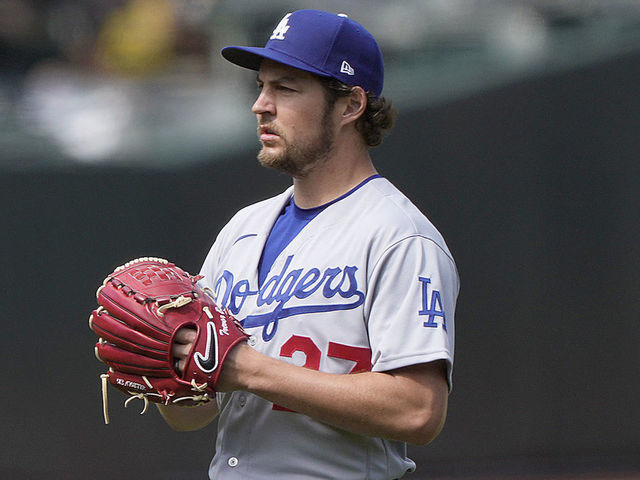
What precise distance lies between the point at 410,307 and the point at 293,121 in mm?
593

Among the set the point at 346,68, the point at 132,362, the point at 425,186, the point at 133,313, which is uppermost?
the point at 346,68

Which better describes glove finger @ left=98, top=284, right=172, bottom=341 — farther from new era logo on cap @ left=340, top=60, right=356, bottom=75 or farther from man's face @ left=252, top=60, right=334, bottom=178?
new era logo on cap @ left=340, top=60, right=356, bottom=75

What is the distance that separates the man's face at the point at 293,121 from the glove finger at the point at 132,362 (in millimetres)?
596

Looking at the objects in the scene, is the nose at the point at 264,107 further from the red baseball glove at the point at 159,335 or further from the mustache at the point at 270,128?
the red baseball glove at the point at 159,335

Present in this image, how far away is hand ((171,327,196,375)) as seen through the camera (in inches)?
77.7

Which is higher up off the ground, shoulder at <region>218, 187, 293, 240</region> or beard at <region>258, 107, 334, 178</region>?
beard at <region>258, 107, 334, 178</region>

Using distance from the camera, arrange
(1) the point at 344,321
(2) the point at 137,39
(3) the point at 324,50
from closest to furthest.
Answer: (1) the point at 344,321
(3) the point at 324,50
(2) the point at 137,39

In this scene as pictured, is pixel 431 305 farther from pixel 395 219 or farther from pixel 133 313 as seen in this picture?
pixel 133 313

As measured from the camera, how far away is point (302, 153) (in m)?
2.27

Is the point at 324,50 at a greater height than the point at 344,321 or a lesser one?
greater

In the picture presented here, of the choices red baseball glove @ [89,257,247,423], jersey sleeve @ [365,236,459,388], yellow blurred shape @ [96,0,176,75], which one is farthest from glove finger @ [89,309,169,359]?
yellow blurred shape @ [96,0,176,75]

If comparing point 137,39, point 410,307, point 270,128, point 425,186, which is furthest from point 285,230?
point 137,39

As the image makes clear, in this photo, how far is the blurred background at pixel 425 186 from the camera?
167 inches

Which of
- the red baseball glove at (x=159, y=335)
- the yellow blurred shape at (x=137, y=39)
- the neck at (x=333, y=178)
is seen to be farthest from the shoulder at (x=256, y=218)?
the yellow blurred shape at (x=137, y=39)
